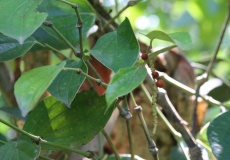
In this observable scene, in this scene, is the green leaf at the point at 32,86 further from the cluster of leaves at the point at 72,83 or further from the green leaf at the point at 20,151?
the green leaf at the point at 20,151

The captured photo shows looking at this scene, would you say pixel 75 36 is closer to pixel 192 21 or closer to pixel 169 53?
pixel 169 53

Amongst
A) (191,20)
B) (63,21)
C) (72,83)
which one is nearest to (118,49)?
(72,83)

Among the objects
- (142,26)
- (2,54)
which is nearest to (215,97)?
(2,54)

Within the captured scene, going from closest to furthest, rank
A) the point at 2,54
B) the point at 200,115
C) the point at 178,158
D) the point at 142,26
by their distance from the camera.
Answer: the point at 2,54
the point at 178,158
the point at 200,115
the point at 142,26

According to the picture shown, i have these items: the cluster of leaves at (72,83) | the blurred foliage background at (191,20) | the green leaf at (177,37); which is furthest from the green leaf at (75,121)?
the blurred foliage background at (191,20)

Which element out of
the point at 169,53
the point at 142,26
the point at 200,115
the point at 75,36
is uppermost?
the point at 75,36

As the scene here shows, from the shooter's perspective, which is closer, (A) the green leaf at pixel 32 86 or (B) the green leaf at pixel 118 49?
(A) the green leaf at pixel 32 86

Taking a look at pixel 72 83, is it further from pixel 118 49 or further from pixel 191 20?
pixel 191 20
